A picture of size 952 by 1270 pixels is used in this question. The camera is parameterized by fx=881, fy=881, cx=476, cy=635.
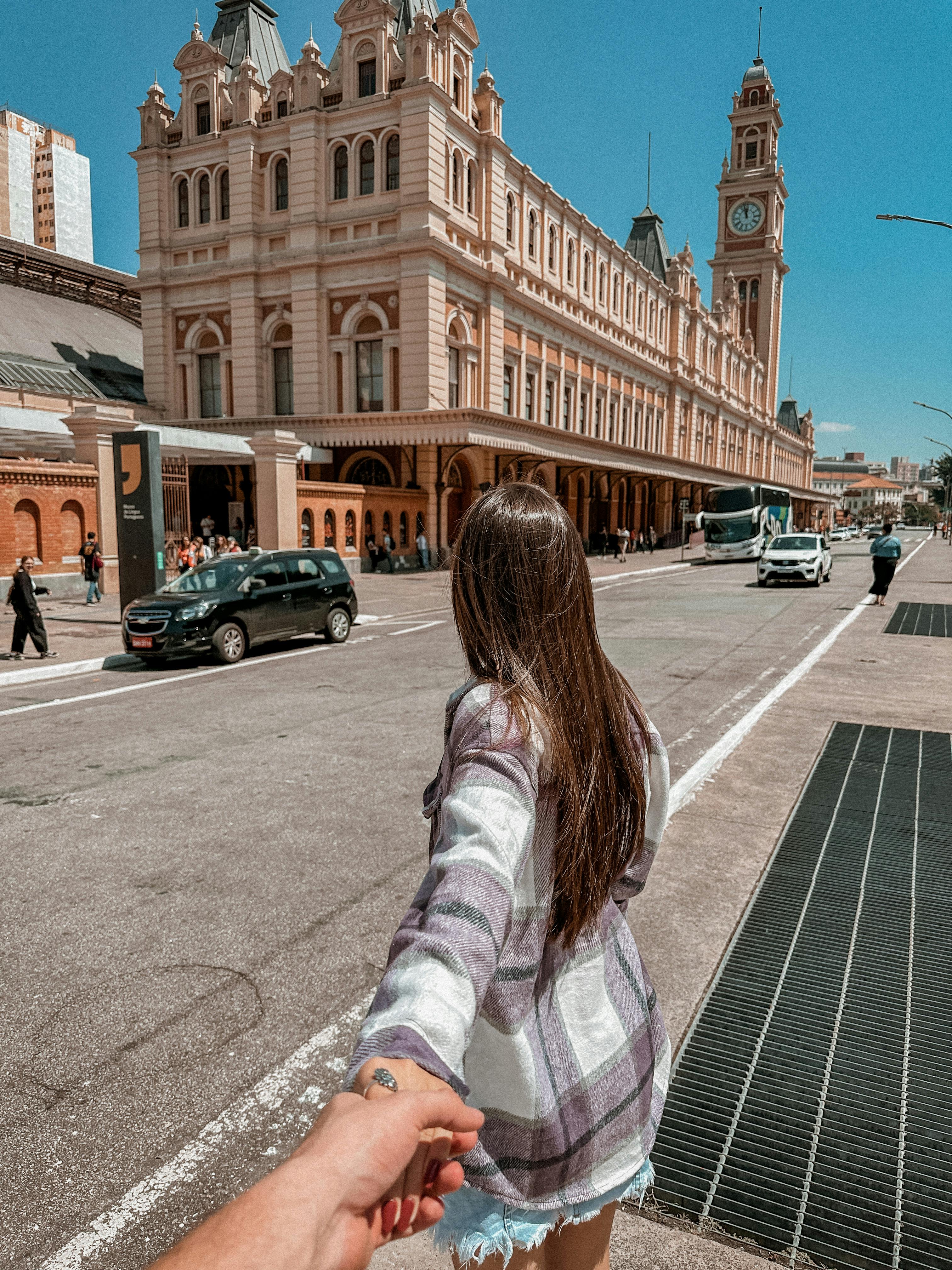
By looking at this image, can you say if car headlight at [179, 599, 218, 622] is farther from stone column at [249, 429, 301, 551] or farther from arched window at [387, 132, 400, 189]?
arched window at [387, 132, 400, 189]

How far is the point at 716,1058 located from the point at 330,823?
3169 mm

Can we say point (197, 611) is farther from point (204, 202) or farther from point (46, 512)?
point (204, 202)

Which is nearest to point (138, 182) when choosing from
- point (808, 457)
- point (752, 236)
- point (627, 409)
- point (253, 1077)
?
point (627, 409)

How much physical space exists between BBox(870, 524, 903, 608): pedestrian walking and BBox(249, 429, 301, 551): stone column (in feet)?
51.3

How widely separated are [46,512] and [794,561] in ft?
68.1

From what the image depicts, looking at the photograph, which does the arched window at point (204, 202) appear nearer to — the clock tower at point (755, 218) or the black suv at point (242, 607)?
the black suv at point (242, 607)

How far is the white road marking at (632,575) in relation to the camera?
96.1ft

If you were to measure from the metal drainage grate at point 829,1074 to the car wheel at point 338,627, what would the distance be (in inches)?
451

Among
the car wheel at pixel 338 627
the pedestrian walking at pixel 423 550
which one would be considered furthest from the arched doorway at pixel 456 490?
the car wheel at pixel 338 627

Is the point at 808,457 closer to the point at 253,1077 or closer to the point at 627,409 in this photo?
the point at 627,409

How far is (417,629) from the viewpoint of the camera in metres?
18.1

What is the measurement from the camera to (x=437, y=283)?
31.8 meters

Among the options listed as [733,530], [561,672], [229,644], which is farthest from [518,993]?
[733,530]

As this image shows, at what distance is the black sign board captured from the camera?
17812 mm
